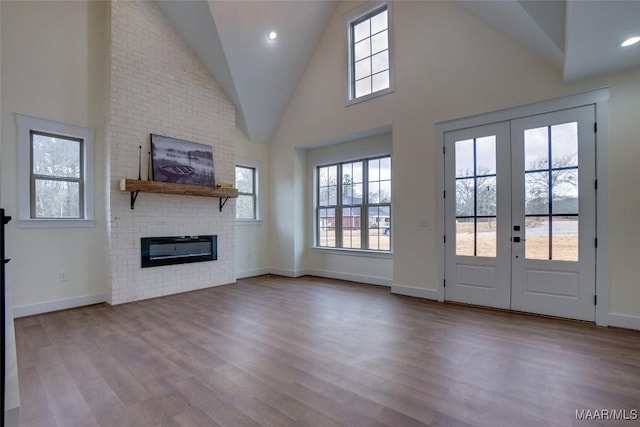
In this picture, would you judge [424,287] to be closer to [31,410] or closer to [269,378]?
[269,378]

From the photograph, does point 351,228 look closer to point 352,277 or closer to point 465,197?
point 352,277

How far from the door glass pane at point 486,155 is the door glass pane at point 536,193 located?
0.44 m

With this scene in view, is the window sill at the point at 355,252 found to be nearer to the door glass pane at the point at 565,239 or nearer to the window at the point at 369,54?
the door glass pane at the point at 565,239

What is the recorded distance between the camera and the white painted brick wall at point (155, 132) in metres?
4.59

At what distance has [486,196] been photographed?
14.1 ft

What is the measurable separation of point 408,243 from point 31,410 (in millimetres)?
4423

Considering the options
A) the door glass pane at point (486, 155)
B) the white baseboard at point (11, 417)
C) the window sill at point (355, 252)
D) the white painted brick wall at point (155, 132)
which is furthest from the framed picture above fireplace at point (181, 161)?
the door glass pane at point (486, 155)

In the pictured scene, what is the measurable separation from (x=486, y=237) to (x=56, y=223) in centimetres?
581

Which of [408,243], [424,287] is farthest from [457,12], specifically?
[424,287]

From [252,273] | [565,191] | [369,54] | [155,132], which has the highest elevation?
[369,54]

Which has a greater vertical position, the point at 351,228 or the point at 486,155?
the point at 486,155

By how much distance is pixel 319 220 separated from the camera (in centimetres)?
685

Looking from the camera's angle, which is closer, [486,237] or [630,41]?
[630,41]

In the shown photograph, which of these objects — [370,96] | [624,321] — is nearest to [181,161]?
[370,96]
